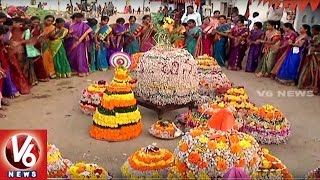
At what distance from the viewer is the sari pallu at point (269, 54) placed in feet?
35.0

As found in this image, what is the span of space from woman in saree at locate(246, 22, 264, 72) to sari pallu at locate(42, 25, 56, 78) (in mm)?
4578

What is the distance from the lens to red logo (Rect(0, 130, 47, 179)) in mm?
4352

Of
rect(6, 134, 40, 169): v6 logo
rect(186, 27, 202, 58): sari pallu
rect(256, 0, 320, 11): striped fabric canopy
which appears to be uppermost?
rect(256, 0, 320, 11): striped fabric canopy

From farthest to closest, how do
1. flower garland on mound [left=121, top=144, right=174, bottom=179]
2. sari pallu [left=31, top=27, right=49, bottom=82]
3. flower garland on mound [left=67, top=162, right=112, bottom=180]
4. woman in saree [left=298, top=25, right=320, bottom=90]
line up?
sari pallu [left=31, top=27, right=49, bottom=82], woman in saree [left=298, top=25, right=320, bottom=90], flower garland on mound [left=121, top=144, right=174, bottom=179], flower garland on mound [left=67, top=162, right=112, bottom=180]

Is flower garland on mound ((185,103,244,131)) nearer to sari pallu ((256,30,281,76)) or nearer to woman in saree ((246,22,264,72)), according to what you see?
sari pallu ((256,30,281,76))

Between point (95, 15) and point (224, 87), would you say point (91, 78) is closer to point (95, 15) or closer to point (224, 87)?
point (224, 87)

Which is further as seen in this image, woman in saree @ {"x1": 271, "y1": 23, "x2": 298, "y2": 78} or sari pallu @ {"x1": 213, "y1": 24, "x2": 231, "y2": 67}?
sari pallu @ {"x1": 213, "y1": 24, "x2": 231, "y2": 67}

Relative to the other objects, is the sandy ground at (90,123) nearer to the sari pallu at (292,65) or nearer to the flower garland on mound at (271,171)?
the sari pallu at (292,65)

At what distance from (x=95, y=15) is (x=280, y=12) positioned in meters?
7.69

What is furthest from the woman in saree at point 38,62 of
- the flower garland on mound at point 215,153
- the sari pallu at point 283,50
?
the flower garland on mound at point 215,153

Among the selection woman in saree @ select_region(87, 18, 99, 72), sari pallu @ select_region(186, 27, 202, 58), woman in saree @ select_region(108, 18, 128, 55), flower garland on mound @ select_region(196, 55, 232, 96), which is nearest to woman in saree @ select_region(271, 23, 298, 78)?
sari pallu @ select_region(186, 27, 202, 58)

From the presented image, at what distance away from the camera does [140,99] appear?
7.84 meters

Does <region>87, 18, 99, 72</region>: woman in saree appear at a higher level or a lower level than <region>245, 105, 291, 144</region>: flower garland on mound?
higher

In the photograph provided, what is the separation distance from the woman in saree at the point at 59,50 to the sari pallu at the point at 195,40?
3007 mm
